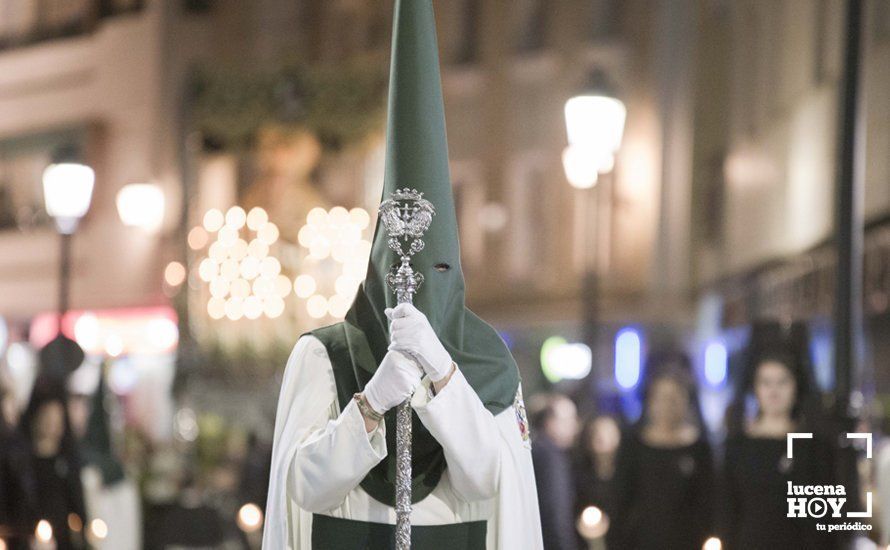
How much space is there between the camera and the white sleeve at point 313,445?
2.78 metres

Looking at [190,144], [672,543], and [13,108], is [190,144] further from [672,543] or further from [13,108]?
[672,543]

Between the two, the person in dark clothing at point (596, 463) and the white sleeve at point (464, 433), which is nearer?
the white sleeve at point (464, 433)

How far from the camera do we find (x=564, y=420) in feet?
26.8

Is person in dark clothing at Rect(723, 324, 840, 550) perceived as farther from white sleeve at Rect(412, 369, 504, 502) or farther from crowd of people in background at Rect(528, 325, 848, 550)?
white sleeve at Rect(412, 369, 504, 502)

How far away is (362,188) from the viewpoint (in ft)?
39.3

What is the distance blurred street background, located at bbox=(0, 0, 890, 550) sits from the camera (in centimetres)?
1091

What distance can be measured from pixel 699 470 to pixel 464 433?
380cm

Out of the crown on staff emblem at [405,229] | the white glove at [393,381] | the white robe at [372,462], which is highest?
the crown on staff emblem at [405,229]

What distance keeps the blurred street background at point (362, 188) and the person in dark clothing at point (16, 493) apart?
6.82 ft

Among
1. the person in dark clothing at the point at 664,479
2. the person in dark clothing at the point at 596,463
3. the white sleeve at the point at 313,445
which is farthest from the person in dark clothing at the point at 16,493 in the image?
the white sleeve at the point at 313,445

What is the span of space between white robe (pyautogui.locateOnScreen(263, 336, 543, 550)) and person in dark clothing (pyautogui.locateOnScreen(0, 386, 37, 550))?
4.85m

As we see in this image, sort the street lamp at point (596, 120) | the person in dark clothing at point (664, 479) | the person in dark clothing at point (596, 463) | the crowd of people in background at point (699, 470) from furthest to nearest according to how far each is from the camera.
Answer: the person in dark clothing at point (596, 463)
the street lamp at point (596, 120)
the person in dark clothing at point (664, 479)
the crowd of people in background at point (699, 470)

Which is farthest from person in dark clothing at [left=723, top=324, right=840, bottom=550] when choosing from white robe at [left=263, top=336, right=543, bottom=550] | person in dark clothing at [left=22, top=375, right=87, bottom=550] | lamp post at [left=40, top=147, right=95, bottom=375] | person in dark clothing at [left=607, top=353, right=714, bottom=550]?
lamp post at [left=40, top=147, right=95, bottom=375]

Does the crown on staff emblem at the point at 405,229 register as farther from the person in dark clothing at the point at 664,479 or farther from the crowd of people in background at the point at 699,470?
the person in dark clothing at the point at 664,479
